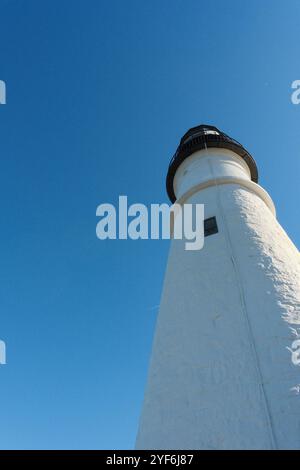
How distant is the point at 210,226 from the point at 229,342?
2882 mm

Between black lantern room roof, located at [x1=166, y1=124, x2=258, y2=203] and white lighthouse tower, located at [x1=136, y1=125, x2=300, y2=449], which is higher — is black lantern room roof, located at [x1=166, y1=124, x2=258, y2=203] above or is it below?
above

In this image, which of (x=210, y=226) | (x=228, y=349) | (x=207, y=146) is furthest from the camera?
(x=207, y=146)

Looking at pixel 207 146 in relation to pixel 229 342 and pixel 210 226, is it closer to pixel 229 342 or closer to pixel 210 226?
pixel 210 226

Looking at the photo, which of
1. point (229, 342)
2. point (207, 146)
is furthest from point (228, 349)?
point (207, 146)

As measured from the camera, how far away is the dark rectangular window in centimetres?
699

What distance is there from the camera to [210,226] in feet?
23.4

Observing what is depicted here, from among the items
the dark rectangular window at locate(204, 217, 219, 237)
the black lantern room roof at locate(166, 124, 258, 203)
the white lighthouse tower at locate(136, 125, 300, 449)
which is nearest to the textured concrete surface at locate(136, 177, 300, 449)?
the white lighthouse tower at locate(136, 125, 300, 449)

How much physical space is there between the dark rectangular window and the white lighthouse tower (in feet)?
0.08

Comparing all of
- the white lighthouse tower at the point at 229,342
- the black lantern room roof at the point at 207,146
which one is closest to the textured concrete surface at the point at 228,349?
the white lighthouse tower at the point at 229,342

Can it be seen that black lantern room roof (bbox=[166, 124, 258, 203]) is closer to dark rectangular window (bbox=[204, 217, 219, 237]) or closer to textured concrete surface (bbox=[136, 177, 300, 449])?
dark rectangular window (bbox=[204, 217, 219, 237])

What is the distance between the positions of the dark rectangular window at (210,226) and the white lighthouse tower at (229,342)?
0.02 meters

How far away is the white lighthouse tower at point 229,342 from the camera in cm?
392
